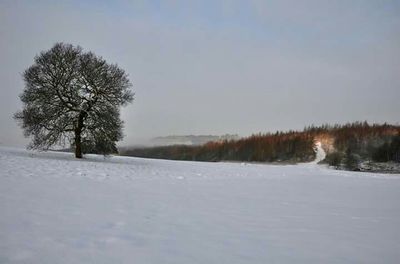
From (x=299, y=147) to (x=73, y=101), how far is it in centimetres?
10763

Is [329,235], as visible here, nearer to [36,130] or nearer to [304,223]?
[304,223]

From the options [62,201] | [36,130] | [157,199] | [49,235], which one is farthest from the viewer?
[36,130]

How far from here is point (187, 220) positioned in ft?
21.1

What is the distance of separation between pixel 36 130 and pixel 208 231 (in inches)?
784

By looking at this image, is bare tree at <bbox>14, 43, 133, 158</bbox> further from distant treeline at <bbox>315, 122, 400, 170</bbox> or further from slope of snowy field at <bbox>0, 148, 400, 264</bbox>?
distant treeline at <bbox>315, 122, 400, 170</bbox>

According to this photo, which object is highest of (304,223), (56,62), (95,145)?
(56,62)

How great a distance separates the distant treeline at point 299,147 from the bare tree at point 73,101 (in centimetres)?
7398

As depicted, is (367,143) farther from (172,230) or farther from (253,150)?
(172,230)

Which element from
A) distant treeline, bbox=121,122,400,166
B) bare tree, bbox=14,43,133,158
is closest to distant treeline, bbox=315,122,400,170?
distant treeline, bbox=121,122,400,166

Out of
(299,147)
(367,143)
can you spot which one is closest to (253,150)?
(299,147)

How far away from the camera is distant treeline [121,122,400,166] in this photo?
102m

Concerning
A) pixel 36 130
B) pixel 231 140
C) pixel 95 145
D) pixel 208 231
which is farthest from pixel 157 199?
pixel 231 140

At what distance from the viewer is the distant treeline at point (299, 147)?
102 meters

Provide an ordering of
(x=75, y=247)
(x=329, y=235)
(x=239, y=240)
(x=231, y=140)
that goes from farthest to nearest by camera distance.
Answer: (x=231, y=140) → (x=329, y=235) → (x=239, y=240) → (x=75, y=247)
